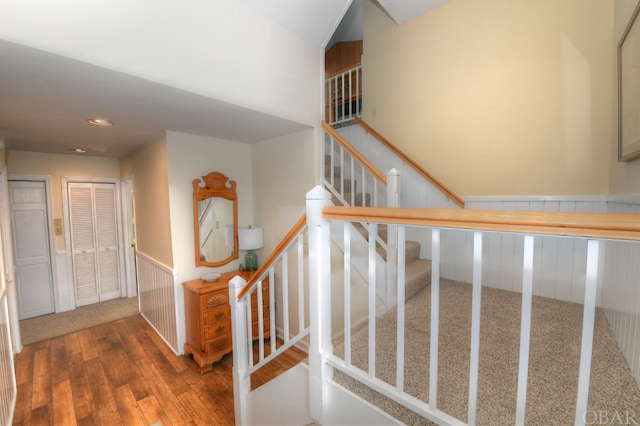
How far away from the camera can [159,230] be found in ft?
9.61

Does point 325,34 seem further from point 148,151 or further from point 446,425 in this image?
point 446,425

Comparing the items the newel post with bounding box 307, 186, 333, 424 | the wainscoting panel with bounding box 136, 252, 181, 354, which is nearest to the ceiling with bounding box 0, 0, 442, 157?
the newel post with bounding box 307, 186, 333, 424

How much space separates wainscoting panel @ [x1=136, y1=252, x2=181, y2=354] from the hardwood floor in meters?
→ 0.17

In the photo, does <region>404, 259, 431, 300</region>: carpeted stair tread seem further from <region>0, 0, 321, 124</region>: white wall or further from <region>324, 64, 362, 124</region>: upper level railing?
<region>324, 64, 362, 124</region>: upper level railing

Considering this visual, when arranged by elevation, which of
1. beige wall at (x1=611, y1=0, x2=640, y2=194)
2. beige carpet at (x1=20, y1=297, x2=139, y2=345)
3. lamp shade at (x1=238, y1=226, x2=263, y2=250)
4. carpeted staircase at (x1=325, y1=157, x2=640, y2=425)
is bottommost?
beige carpet at (x1=20, y1=297, x2=139, y2=345)

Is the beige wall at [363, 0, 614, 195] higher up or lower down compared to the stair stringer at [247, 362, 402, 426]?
higher up

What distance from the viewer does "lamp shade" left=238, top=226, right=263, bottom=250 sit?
118 inches

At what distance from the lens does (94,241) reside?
12.9ft

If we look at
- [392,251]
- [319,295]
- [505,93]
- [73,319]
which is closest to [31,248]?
[73,319]

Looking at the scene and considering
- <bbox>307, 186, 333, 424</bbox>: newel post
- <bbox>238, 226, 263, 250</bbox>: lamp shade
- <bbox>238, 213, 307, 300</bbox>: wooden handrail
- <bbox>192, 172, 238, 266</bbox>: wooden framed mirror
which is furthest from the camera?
<bbox>238, 226, 263, 250</bbox>: lamp shade

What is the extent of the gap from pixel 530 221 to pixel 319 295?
0.85 m

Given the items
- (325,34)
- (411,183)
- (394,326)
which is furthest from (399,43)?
(394,326)

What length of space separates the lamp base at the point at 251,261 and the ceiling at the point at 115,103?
1.40m

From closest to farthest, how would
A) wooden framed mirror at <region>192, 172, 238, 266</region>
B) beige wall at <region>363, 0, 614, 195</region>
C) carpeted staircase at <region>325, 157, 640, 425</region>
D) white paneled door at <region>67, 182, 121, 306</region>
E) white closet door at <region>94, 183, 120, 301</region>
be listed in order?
carpeted staircase at <region>325, 157, 640, 425</region>, beige wall at <region>363, 0, 614, 195</region>, wooden framed mirror at <region>192, 172, 238, 266</region>, white paneled door at <region>67, 182, 121, 306</region>, white closet door at <region>94, 183, 120, 301</region>
